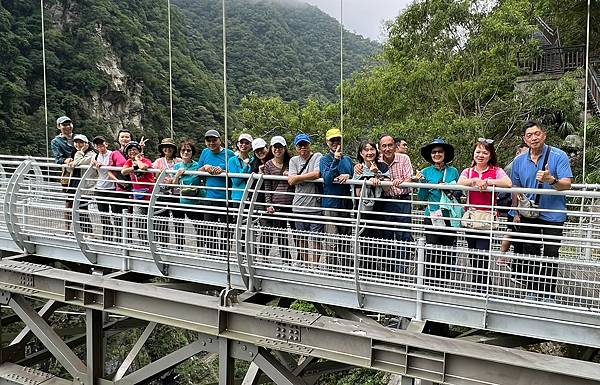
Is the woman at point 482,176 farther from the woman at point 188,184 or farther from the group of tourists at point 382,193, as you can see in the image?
the woman at point 188,184

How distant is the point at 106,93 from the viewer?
4538cm

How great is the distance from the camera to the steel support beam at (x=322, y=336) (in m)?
3.83

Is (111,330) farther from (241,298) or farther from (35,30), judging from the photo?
(35,30)

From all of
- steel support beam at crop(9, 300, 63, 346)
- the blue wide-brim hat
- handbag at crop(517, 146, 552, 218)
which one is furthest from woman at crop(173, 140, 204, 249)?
handbag at crop(517, 146, 552, 218)

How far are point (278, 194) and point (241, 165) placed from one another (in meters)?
1.07

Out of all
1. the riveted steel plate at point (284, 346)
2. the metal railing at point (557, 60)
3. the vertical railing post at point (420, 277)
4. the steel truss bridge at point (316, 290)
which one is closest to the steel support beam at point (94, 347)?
the steel truss bridge at point (316, 290)

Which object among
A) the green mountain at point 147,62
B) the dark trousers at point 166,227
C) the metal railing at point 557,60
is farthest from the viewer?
the green mountain at point 147,62

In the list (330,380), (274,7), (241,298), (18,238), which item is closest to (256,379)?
(241,298)

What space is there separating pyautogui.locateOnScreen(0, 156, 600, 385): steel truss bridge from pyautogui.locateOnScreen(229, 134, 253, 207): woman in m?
0.30

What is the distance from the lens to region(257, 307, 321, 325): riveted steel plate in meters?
4.66

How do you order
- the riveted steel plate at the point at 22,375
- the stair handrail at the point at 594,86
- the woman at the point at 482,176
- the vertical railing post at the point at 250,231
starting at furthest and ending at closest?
the stair handrail at the point at 594,86 < the riveted steel plate at the point at 22,375 < the vertical railing post at the point at 250,231 < the woman at the point at 482,176

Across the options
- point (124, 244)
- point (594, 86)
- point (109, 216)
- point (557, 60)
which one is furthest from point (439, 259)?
point (557, 60)

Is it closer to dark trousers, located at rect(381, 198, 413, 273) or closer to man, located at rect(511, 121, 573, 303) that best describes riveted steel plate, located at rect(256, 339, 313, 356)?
dark trousers, located at rect(381, 198, 413, 273)

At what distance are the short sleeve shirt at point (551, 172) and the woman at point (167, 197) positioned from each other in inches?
127
